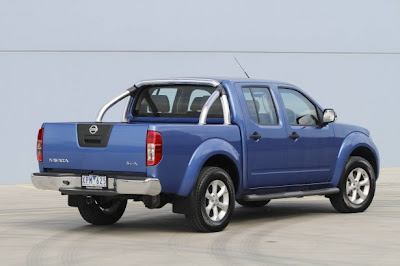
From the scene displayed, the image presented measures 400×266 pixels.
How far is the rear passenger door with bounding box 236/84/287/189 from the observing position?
39.2ft

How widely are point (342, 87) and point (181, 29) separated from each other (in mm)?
4125

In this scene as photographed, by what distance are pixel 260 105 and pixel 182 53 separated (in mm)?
7454

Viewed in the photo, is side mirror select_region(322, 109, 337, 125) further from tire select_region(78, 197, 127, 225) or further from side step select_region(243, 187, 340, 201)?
tire select_region(78, 197, 127, 225)

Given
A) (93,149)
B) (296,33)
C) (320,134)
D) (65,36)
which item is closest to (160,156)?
(93,149)

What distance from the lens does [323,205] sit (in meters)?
14.6

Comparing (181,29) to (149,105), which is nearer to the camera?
(149,105)

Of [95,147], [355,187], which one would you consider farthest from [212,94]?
[355,187]

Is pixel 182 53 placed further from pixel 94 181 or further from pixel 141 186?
pixel 141 186

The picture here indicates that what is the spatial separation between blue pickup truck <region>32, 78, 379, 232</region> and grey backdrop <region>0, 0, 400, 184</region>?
578cm

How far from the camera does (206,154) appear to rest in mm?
11164

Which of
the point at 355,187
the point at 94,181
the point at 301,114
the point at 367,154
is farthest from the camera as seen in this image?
the point at 367,154

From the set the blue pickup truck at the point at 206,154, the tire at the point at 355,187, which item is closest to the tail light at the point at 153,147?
the blue pickup truck at the point at 206,154

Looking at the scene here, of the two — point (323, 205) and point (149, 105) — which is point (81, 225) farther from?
point (323, 205)

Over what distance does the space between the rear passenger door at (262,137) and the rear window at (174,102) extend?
403mm
